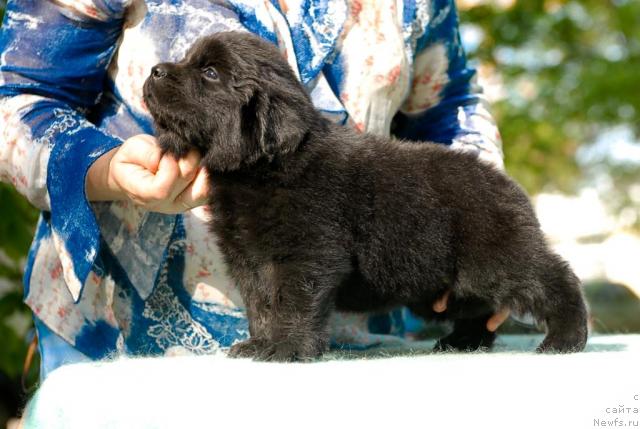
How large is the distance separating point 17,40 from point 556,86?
19.0 feet

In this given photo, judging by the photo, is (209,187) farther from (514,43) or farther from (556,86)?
(556,86)

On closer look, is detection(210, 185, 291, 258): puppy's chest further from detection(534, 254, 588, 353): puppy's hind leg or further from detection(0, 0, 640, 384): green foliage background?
detection(0, 0, 640, 384): green foliage background

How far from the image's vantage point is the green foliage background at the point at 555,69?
6.69 m

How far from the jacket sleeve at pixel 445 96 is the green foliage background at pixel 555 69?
3.26 meters

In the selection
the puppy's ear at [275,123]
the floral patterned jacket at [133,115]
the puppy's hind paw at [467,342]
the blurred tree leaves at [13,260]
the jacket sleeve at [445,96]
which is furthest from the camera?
the blurred tree leaves at [13,260]

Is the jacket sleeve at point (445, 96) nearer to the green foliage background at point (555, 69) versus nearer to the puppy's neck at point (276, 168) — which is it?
the puppy's neck at point (276, 168)

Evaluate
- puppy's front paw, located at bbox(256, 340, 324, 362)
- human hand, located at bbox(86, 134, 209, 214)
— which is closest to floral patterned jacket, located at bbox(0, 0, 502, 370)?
human hand, located at bbox(86, 134, 209, 214)

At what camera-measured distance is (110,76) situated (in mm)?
2693

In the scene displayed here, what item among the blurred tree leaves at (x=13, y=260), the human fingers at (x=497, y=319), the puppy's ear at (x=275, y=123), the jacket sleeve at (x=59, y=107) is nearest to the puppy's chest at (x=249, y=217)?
the puppy's ear at (x=275, y=123)

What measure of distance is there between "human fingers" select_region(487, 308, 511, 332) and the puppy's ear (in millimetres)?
832

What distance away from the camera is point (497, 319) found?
2518 mm

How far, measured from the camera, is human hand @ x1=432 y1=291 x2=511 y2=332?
243 centimetres

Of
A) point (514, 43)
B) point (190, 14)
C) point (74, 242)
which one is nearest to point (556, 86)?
point (514, 43)

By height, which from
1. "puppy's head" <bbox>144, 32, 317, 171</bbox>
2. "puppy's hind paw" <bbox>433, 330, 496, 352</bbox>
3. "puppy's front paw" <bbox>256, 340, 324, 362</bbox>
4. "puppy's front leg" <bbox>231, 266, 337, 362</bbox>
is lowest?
"puppy's hind paw" <bbox>433, 330, 496, 352</bbox>
